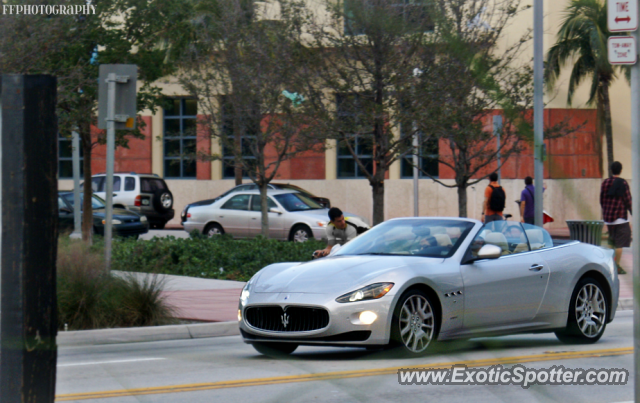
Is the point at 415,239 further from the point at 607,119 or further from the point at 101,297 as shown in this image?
the point at 607,119

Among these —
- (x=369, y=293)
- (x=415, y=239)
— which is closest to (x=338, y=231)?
(x=415, y=239)

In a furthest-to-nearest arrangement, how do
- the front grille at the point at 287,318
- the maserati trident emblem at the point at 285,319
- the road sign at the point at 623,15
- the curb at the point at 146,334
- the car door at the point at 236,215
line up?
the car door at the point at 236,215, the curb at the point at 146,334, the maserati trident emblem at the point at 285,319, the front grille at the point at 287,318, the road sign at the point at 623,15

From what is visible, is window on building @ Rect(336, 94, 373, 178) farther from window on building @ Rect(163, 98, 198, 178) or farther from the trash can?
the trash can

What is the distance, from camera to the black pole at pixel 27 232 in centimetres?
179

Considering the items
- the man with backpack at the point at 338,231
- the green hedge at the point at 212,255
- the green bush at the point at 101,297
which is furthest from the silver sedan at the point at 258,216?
the green bush at the point at 101,297

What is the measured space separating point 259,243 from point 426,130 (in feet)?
16.3

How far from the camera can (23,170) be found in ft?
5.91

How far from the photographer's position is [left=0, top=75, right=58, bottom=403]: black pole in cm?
179

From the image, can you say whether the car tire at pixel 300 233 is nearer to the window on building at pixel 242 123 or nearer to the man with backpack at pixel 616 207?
the window on building at pixel 242 123

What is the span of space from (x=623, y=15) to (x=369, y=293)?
234 inches

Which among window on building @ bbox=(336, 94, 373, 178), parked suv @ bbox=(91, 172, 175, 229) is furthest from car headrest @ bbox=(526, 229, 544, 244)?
parked suv @ bbox=(91, 172, 175, 229)

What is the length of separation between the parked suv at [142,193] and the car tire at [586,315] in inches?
883

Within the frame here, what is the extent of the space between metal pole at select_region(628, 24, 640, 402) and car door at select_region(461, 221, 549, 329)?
19.3 ft

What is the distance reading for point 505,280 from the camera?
7941mm
